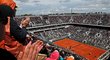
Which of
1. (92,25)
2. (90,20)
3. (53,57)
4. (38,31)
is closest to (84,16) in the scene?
→ (90,20)

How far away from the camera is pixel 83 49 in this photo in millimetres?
40125

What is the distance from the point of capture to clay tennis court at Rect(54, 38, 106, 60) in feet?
118

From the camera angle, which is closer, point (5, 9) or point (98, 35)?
point (5, 9)

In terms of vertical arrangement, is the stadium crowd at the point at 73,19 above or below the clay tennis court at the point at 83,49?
above

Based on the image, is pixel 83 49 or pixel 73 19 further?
pixel 73 19

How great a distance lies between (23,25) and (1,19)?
2.12m

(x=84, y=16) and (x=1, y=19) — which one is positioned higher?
(x=1, y=19)

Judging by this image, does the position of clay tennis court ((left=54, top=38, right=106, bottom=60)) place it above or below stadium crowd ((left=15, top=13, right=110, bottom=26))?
below

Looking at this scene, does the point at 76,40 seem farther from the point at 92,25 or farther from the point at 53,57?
the point at 53,57

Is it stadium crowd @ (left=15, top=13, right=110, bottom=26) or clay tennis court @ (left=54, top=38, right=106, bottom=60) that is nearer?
clay tennis court @ (left=54, top=38, right=106, bottom=60)

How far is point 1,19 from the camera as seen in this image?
3.17 m

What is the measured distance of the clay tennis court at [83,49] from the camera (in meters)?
35.8

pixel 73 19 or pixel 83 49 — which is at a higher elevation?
pixel 73 19

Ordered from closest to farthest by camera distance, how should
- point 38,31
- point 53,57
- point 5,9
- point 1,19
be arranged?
point 1,19, point 5,9, point 53,57, point 38,31
